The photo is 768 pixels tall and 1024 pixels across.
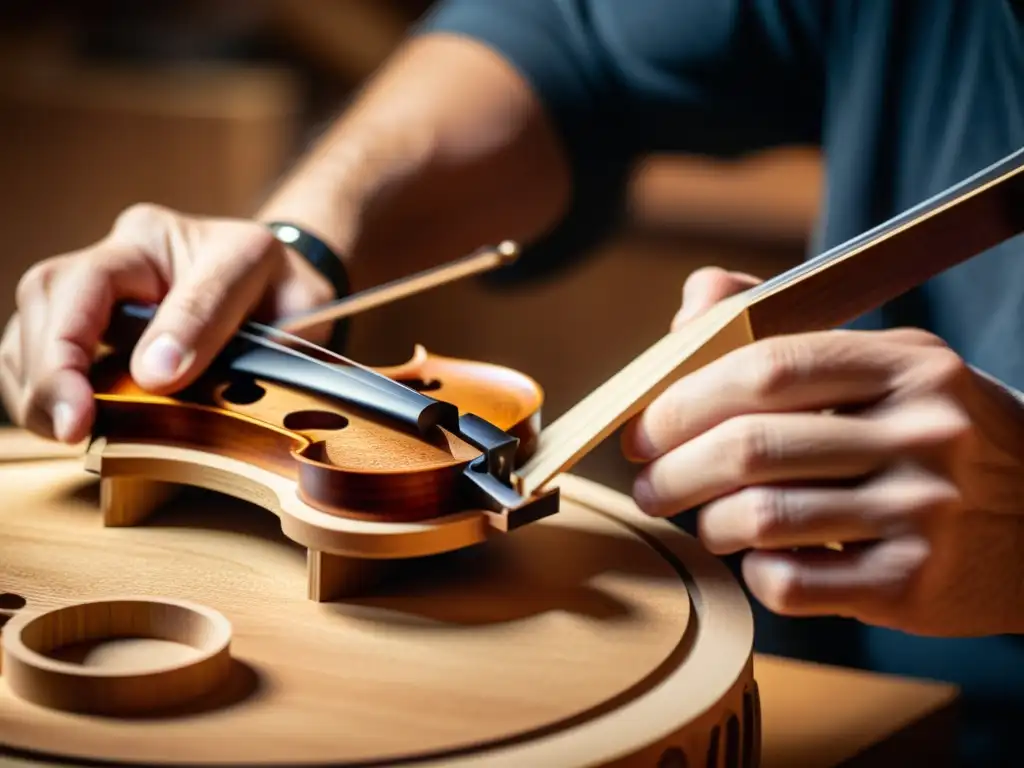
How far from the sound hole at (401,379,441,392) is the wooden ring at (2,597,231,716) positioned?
29 cm

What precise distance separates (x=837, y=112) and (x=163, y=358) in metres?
0.88

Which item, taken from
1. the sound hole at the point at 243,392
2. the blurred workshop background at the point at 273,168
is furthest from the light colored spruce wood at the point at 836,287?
the blurred workshop background at the point at 273,168

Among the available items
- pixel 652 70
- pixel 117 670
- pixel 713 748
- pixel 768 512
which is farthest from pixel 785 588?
pixel 652 70

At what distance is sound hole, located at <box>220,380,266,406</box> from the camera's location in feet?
3.02

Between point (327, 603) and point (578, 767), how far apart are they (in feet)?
0.80

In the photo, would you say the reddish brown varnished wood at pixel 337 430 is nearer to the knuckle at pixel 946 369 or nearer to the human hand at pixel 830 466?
the human hand at pixel 830 466

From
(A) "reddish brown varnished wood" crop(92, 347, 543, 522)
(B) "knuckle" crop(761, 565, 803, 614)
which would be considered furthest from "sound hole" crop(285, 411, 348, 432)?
(B) "knuckle" crop(761, 565, 803, 614)

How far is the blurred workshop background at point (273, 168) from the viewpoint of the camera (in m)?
2.94

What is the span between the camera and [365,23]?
3.32 metres

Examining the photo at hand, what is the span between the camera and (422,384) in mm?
969

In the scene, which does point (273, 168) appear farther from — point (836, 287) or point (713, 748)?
point (713, 748)

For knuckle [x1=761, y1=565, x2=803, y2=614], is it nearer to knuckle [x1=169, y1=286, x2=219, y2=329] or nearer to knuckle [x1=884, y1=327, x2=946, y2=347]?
knuckle [x1=884, y1=327, x2=946, y2=347]

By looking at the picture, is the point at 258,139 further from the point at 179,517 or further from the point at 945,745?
the point at 945,745

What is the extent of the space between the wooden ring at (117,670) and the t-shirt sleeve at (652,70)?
3.54ft
